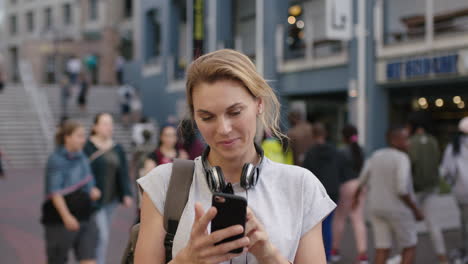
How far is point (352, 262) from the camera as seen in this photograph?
22.8ft

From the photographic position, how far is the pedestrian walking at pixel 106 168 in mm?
5809

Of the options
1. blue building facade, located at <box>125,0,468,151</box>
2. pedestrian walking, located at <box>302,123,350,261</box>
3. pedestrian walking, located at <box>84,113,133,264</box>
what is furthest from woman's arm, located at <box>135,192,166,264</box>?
blue building facade, located at <box>125,0,468,151</box>

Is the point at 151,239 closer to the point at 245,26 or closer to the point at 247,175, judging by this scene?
the point at 247,175

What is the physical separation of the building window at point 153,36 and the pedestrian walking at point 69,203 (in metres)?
20.9

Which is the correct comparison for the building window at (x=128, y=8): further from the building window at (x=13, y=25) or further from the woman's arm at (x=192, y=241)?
the woman's arm at (x=192, y=241)

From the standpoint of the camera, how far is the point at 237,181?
1902 mm

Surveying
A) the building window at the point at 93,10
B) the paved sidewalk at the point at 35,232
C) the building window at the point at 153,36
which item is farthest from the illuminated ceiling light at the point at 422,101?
the building window at the point at 93,10

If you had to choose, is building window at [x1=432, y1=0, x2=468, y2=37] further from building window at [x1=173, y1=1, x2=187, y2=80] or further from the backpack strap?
building window at [x1=173, y1=1, x2=187, y2=80]

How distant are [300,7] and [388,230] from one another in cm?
1209

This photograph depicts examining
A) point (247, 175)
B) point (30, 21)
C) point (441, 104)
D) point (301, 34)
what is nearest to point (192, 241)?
point (247, 175)

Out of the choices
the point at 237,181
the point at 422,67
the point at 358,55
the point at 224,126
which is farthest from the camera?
the point at 358,55

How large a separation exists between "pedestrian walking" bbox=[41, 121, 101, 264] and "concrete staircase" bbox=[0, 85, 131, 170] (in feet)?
49.8

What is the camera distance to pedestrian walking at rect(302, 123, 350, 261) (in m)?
6.46

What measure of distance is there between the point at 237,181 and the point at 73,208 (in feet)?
10.8
